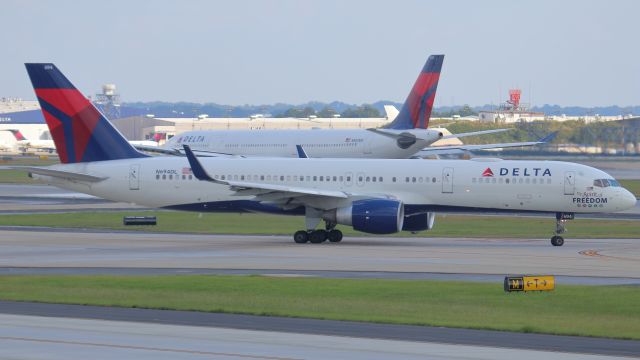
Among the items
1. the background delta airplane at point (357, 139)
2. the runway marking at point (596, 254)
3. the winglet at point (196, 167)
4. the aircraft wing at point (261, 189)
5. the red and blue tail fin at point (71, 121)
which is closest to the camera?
the runway marking at point (596, 254)

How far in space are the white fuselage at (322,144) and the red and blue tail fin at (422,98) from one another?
98cm

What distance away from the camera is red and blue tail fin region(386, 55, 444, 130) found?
80.1 meters

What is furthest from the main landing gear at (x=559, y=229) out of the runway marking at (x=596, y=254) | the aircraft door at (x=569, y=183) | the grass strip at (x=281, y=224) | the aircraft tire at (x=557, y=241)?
the grass strip at (x=281, y=224)

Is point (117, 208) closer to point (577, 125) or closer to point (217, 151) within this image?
point (217, 151)

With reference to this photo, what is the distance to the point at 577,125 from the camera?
135000 millimetres

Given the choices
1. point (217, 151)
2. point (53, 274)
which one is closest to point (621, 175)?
point (217, 151)

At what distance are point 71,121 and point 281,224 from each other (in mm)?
13565

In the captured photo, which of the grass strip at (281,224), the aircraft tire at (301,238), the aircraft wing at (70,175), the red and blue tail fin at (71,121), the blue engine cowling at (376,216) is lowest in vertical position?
the grass strip at (281,224)

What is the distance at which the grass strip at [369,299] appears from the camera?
25484mm

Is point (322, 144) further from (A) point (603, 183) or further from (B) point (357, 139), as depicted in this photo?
(A) point (603, 183)

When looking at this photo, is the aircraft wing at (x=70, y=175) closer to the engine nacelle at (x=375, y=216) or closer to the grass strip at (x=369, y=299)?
the engine nacelle at (x=375, y=216)

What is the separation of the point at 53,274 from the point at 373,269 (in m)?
9.71

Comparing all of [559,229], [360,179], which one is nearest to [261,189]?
[360,179]

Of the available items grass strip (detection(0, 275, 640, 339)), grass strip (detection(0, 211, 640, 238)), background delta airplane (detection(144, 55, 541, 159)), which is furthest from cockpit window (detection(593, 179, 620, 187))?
background delta airplane (detection(144, 55, 541, 159))
